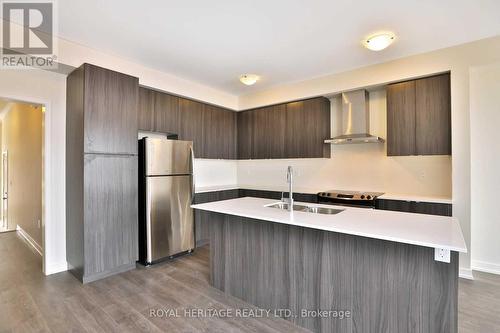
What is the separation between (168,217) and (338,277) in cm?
249

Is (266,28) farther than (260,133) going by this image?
No

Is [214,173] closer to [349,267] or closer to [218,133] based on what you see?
[218,133]

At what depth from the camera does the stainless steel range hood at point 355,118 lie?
3808 millimetres

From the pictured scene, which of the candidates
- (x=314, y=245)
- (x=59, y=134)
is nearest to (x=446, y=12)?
(x=314, y=245)

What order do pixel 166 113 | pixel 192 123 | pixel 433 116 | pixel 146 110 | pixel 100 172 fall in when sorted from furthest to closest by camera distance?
pixel 192 123 < pixel 166 113 < pixel 146 110 < pixel 433 116 < pixel 100 172

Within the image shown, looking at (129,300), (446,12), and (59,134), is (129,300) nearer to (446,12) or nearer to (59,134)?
(59,134)

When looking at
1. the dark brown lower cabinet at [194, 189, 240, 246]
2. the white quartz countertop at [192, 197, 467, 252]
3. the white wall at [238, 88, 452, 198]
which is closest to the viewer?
the white quartz countertop at [192, 197, 467, 252]

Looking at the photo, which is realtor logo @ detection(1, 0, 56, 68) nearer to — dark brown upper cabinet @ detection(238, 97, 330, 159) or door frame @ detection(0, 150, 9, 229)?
dark brown upper cabinet @ detection(238, 97, 330, 159)

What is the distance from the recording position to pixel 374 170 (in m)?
3.98

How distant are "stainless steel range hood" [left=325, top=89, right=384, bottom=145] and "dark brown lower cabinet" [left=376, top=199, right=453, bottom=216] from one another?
→ 96 cm

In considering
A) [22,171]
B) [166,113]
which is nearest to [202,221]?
[166,113]

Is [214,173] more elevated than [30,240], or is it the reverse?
[214,173]

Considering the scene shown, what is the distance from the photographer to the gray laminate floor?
2.07 meters

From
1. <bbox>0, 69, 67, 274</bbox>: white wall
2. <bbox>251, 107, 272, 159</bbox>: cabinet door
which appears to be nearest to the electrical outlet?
<bbox>251, 107, 272, 159</bbox>: cabinet door
